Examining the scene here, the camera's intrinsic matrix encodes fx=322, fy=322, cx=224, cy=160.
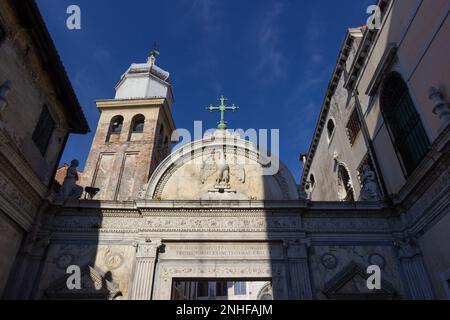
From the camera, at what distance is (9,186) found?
8.63 metres

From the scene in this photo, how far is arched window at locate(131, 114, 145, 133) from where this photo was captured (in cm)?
2238

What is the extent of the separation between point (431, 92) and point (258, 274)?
6922 millimetres

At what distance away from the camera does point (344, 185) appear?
16.7 metres

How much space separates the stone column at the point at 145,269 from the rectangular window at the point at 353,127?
1003cm

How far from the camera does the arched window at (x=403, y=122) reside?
9898 millimetres

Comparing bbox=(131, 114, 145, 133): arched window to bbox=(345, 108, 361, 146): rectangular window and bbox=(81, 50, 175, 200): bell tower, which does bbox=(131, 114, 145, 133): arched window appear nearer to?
bbox=(81, 50, 175, 200): bell tower

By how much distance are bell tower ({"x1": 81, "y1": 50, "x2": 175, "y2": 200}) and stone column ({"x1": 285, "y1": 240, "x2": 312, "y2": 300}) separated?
10.5 metres

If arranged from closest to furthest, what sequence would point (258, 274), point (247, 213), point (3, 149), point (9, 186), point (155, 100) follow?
point (3, 149)
point (9, 186)
point (258, 274)
point (247, 213)
point (155, 100)

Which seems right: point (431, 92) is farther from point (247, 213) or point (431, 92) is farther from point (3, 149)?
point (3, 149)

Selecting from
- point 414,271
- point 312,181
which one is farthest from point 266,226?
point 312,181

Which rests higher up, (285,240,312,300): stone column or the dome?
the dome

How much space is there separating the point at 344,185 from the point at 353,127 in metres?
3.31

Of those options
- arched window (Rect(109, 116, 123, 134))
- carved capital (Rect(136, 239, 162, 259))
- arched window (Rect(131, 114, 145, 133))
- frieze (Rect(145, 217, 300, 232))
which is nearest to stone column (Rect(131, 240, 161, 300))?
carved capital (Rect(136, 239, 162, 259))
